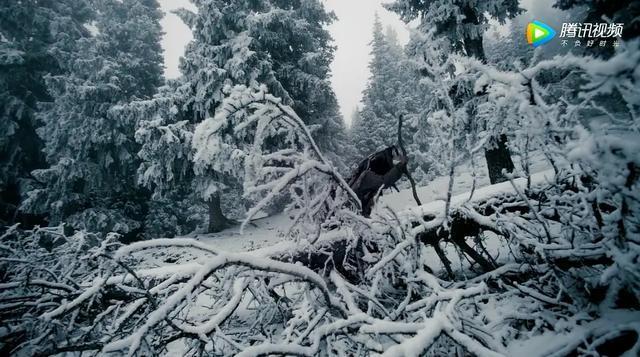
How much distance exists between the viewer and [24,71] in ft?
46.9

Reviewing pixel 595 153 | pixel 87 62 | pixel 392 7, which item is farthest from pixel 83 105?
pixel 595 153

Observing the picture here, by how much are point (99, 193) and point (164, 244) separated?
580 inches

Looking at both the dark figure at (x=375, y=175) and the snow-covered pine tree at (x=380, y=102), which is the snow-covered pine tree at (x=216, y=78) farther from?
the snow-covered pine tree at (x=380, y=102)

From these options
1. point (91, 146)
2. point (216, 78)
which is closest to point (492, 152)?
point (216, 78)

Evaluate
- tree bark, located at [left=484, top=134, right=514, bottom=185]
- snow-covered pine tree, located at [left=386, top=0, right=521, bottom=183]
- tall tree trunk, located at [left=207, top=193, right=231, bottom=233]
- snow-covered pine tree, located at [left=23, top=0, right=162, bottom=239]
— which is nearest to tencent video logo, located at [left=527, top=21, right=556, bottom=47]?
snow-covered pine tree, located at [left=386, top=0, right=521, bottom=183]

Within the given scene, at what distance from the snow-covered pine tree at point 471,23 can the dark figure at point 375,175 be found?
20.0 feet

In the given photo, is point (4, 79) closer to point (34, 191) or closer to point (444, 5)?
point (34, 191)

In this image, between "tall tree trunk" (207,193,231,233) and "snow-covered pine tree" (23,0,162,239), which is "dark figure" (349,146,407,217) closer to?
"tall tree trunk" (207,193,231,233)

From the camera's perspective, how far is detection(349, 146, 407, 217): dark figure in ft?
13.3

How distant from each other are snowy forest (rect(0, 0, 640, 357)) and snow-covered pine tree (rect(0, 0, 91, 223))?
0.09 m

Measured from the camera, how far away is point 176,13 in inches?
502

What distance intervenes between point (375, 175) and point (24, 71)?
17967mm

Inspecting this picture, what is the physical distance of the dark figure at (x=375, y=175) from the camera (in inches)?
160

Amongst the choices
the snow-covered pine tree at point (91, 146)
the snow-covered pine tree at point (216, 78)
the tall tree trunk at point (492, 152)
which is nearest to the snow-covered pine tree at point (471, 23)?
the tall tree trunk at point (492, 152)
